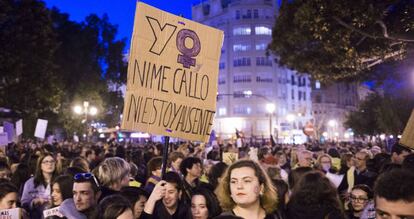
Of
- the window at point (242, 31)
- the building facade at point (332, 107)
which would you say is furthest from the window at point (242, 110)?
the building facade at point (332, 107)

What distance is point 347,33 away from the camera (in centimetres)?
1273

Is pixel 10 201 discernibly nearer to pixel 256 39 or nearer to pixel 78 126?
pixel 78 126

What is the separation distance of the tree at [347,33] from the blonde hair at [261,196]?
8978mm

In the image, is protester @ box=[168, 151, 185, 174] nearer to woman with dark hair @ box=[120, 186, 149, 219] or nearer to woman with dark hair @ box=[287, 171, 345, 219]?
woman with dark hair @ box=[120, 186, 149, 219]

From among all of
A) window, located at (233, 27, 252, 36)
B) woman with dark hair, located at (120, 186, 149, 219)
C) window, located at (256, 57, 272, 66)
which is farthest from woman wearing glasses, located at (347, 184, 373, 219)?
window, located at (233, 27, 252, 36)

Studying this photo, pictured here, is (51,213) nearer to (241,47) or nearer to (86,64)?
(86,64)

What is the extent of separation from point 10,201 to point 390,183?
396 centimetres

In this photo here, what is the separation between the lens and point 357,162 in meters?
9.16

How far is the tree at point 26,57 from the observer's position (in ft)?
85.9

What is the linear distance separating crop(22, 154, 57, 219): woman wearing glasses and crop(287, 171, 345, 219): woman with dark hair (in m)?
3.62

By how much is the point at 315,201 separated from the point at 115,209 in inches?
80.4

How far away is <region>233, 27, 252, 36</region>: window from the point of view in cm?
8088

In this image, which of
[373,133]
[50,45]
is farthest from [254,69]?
[50,45]

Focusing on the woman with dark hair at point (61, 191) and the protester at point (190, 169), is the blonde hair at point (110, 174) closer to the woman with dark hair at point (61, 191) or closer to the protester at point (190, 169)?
the woman with dark hair at point (61, 191)
